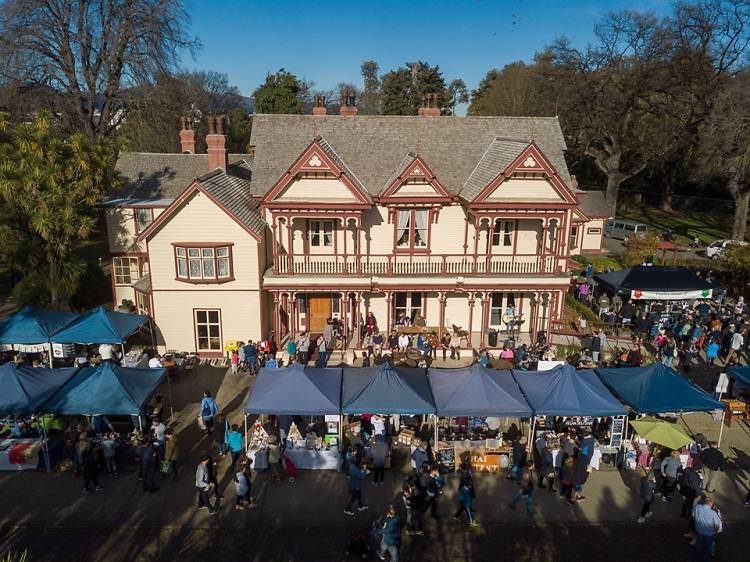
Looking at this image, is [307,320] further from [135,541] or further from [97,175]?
[135,541]

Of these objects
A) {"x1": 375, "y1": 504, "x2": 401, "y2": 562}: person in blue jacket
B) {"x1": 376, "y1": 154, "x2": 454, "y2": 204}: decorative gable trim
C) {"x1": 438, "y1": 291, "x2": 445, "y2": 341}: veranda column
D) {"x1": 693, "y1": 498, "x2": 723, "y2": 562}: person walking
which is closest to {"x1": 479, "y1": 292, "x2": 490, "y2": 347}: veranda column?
{"x1": 438, "y1": 291, "x2": 445, "y2": 341}: veranda column

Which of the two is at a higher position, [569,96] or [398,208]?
[569,96]

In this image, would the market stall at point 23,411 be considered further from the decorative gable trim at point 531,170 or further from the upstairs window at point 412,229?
the decorative gable trim at point 531,170

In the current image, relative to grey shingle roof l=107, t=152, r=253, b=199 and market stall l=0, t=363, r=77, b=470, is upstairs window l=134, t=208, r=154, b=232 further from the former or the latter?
market stall l=0, t=363, r=77, b=470

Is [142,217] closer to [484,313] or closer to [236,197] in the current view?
[236,197]

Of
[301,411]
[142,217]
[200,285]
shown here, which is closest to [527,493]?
[301,411]

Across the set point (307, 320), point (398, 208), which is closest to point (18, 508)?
point (307, 320)
